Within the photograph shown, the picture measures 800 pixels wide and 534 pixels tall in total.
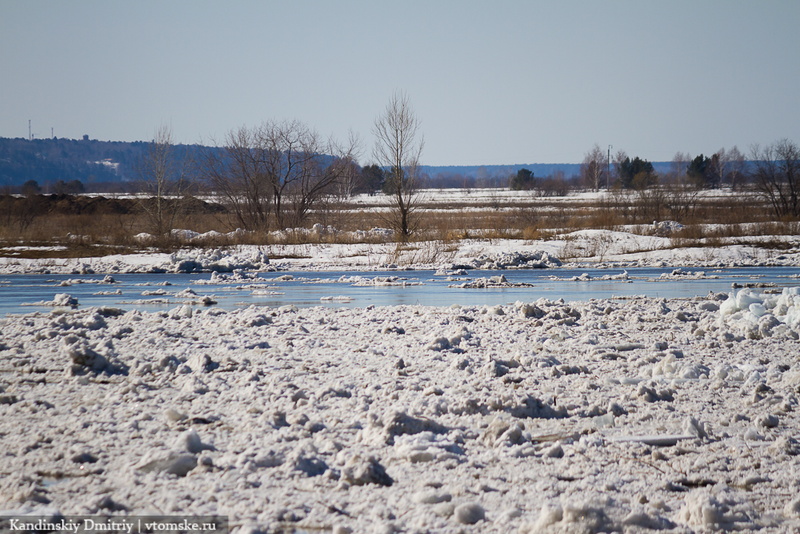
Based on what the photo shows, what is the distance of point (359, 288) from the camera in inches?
705

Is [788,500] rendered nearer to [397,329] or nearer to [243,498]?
[243,498]

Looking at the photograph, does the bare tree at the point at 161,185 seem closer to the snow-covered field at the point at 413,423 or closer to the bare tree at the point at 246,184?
the bare tree at the point at 246,184

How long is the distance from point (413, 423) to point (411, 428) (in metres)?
0.05

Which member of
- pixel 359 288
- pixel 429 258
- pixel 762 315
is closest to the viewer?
pixel 762 315

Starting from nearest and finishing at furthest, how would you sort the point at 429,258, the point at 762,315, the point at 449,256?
the point at 762,315, the point at 429,258, the point at 449,256

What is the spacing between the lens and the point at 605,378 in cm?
672

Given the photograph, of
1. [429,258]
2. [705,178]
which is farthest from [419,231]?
[705,178]

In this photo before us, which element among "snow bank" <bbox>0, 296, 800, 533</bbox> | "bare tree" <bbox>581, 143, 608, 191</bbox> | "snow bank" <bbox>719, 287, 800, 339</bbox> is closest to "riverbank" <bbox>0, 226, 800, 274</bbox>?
"snow bank" <bbox>719, 287, 800, 339</bbox>

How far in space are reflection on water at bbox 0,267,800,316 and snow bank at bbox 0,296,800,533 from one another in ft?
17.7

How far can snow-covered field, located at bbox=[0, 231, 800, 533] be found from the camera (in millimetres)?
3768

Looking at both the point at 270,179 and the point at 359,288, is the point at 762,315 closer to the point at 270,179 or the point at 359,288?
the point at 359,288

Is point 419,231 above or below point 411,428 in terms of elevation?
above

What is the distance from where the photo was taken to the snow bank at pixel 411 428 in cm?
376

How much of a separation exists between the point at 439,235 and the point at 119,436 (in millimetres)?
29241
